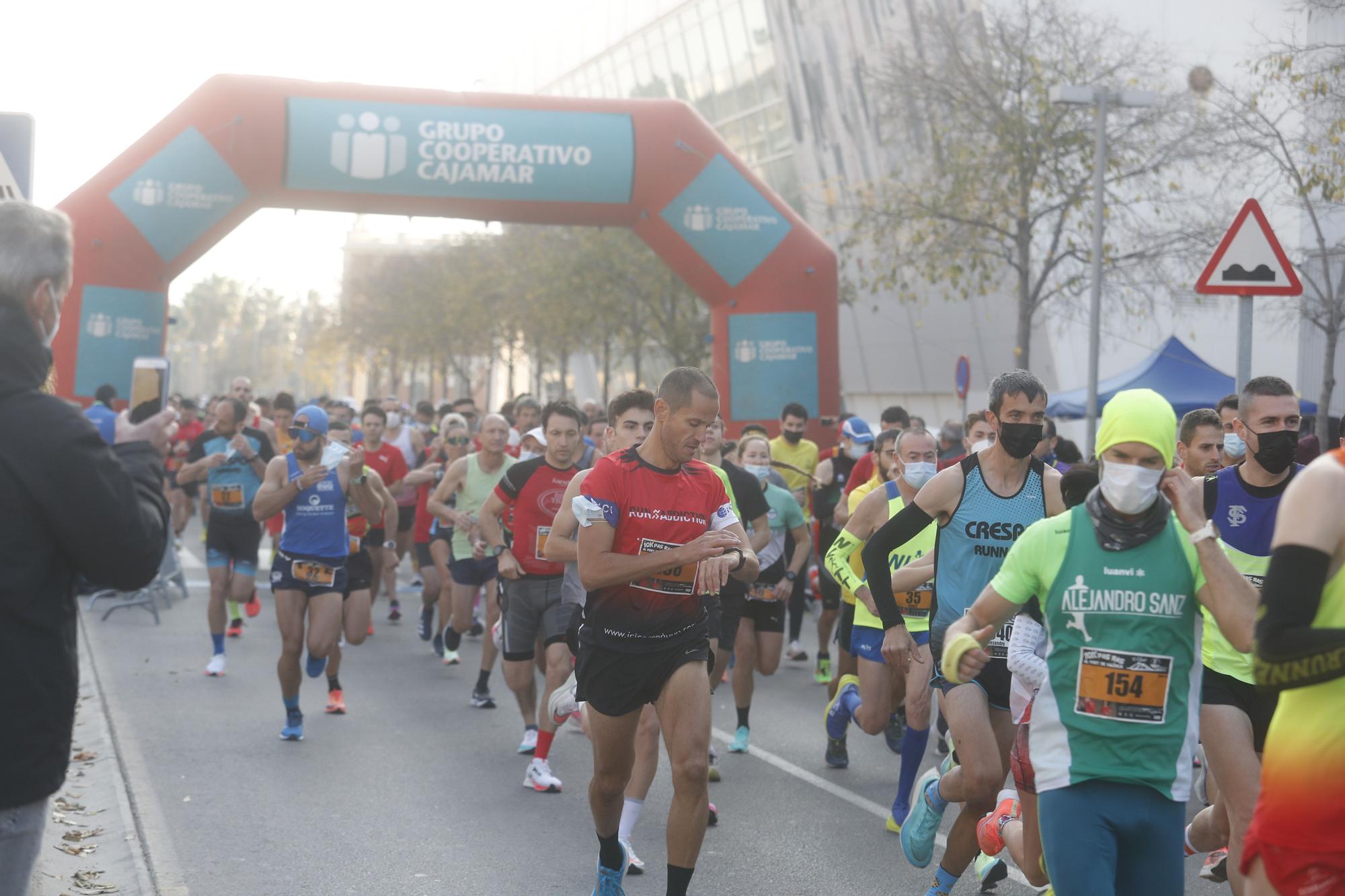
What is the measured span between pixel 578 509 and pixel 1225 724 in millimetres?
2391

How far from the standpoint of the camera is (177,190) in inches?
664

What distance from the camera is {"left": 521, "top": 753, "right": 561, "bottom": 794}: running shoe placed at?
816 cm

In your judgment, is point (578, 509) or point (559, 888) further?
point (559, 888)

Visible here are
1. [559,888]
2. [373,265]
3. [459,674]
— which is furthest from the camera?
[373,265]

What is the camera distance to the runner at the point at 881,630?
23.1 ft

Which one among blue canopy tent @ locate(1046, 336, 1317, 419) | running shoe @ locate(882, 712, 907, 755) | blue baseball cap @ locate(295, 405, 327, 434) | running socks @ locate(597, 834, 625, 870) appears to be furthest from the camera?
blue canopy tent @ locate(1046, 336, 1317, 419)

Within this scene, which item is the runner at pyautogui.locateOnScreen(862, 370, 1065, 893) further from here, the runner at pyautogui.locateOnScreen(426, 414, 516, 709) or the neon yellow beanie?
the runner at pyautogui.locateOnScreen(426, 414, 516, 709)

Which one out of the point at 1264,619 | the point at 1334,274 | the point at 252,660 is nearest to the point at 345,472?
the point at 252,660

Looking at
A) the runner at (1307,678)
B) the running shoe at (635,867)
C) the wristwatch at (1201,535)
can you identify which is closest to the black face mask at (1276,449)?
the wristwatch at (1201,535)

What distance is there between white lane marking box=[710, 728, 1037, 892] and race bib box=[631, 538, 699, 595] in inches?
80.7

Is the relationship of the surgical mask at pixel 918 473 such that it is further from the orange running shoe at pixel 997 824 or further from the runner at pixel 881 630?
the orange running shoe at pixel 997 824

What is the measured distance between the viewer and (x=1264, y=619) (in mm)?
3014

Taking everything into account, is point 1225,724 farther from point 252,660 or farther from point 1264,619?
point 252,660

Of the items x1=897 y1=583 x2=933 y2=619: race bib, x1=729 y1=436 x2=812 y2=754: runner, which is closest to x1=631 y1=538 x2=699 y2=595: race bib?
x1=897 y1=583 x2=933 y2=619: race bib
